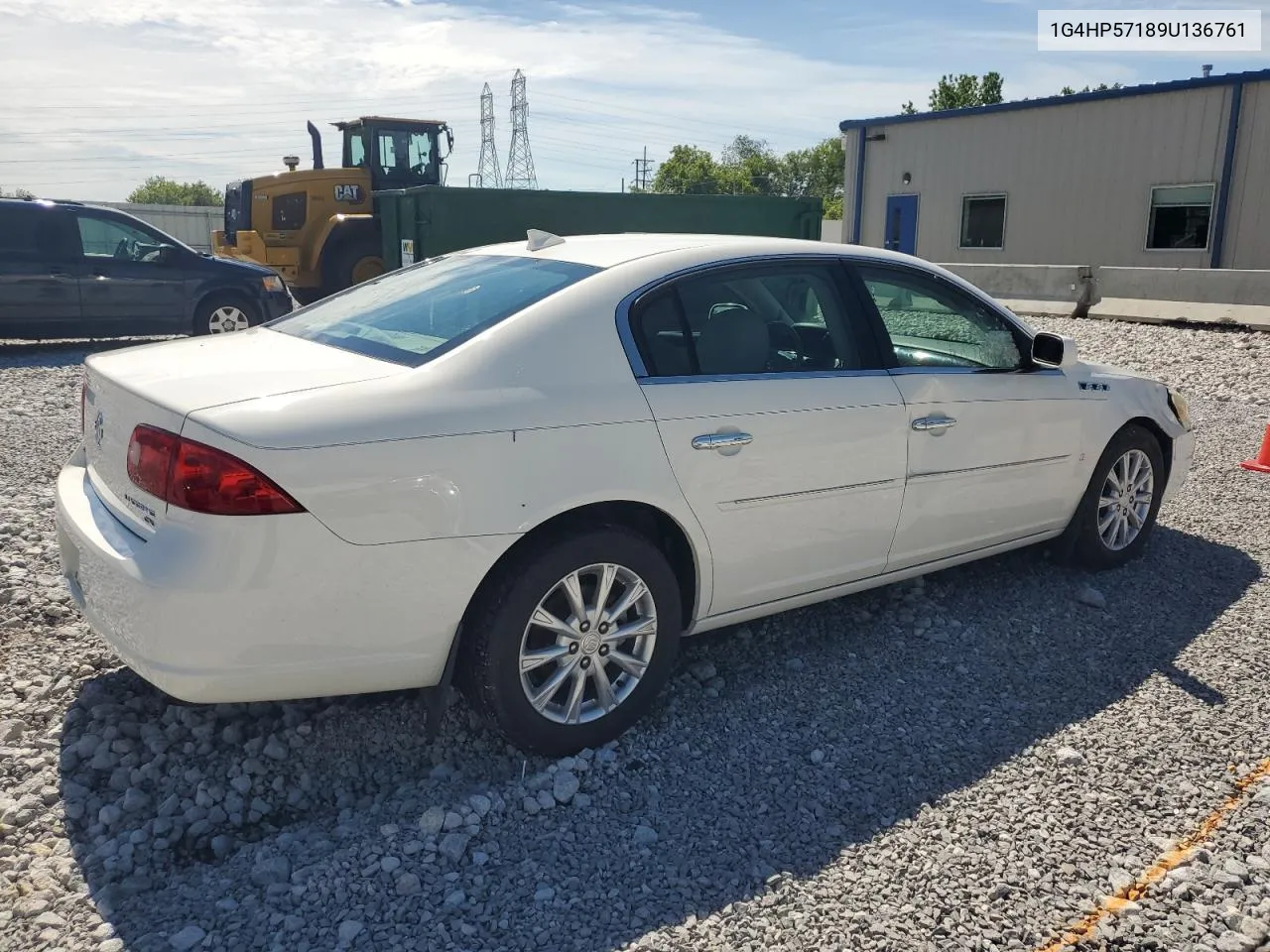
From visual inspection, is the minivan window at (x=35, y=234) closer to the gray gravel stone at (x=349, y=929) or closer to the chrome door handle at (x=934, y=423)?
the chrome door handle at (x=934, y=423)

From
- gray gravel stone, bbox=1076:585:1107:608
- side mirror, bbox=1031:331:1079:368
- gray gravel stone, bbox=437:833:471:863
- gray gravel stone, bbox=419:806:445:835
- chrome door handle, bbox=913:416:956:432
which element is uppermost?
side mirror, bbox=1031:331:1079:368

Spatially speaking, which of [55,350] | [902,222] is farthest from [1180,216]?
[55,350]

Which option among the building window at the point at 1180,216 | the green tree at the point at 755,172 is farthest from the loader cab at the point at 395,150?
the green tree at the point at 755,172

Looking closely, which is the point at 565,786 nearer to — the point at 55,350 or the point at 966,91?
the point at 55,350

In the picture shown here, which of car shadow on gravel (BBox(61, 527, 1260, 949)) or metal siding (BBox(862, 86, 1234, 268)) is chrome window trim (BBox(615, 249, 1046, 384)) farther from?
metal siding (BBox(862, 86, 1234, 268))

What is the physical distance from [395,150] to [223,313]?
18.8 feet

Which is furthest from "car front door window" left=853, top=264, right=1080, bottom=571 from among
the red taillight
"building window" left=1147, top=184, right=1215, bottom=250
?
"building window" left=1147, top=184, right=1215, bottom=250

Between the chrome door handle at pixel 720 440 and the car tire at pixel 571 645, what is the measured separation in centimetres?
37

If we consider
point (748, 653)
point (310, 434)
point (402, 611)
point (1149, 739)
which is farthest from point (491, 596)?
point (1149, 739)

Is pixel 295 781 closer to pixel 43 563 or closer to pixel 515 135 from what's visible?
pixel 43 563

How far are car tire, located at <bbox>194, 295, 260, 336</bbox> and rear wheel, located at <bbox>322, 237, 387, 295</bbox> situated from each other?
2864 millimetres

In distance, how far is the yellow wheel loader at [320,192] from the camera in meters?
16.6

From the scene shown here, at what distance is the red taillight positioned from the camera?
2705 mm

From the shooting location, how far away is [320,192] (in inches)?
658
